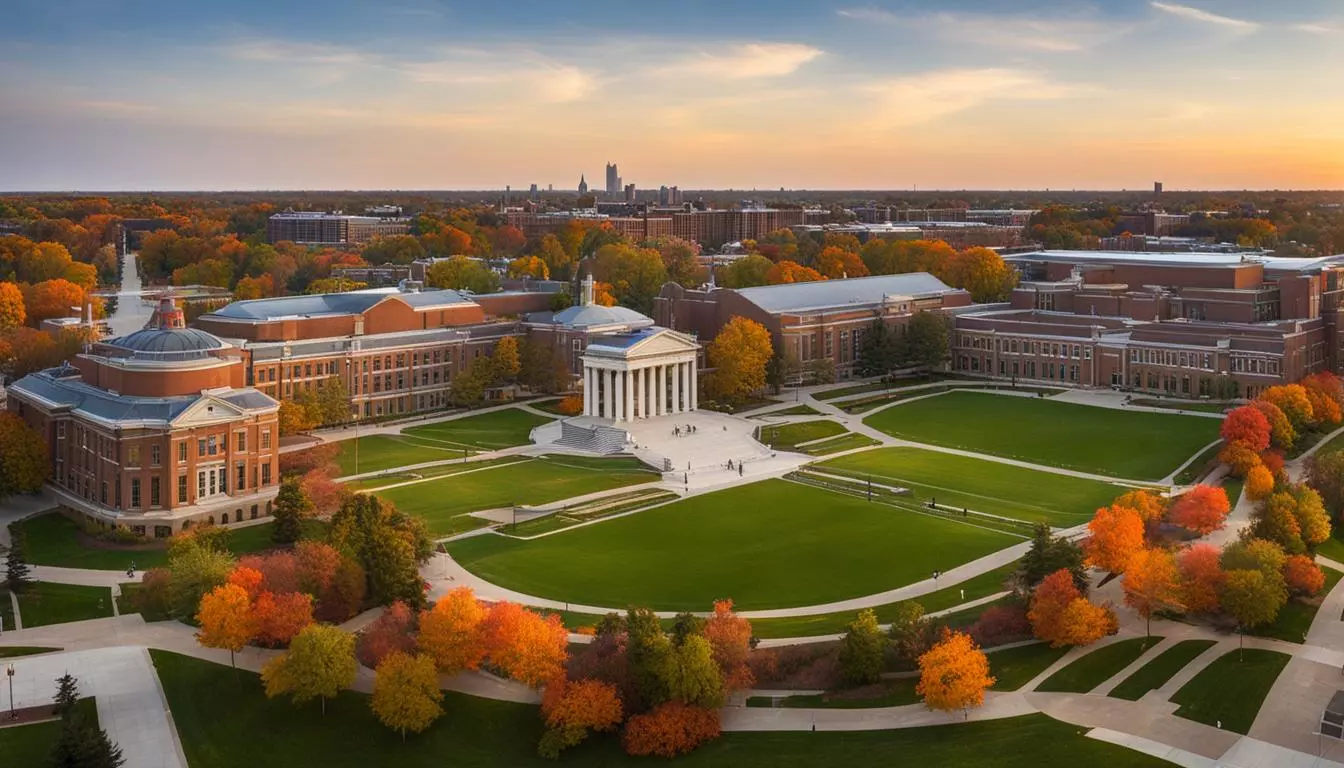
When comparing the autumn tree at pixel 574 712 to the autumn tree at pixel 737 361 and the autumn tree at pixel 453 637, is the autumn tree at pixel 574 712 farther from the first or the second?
the autumn tree at pixel 737 361

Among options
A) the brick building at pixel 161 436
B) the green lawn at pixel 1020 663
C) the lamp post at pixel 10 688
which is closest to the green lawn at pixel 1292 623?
the green lawn at pixel 1020 663

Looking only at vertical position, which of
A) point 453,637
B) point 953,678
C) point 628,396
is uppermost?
point 628,396

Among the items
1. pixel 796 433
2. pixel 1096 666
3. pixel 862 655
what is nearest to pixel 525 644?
pixel 862 655

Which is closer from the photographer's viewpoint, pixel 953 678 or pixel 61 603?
pixel 953 678

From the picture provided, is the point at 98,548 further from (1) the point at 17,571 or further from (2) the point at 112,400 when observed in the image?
(2) the point at 112,400

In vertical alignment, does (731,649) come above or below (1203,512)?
below

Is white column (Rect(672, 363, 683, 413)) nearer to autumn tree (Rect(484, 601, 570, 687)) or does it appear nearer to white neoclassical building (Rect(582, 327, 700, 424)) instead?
white neoclassical building (Rect(582, 327, 700, 424))
